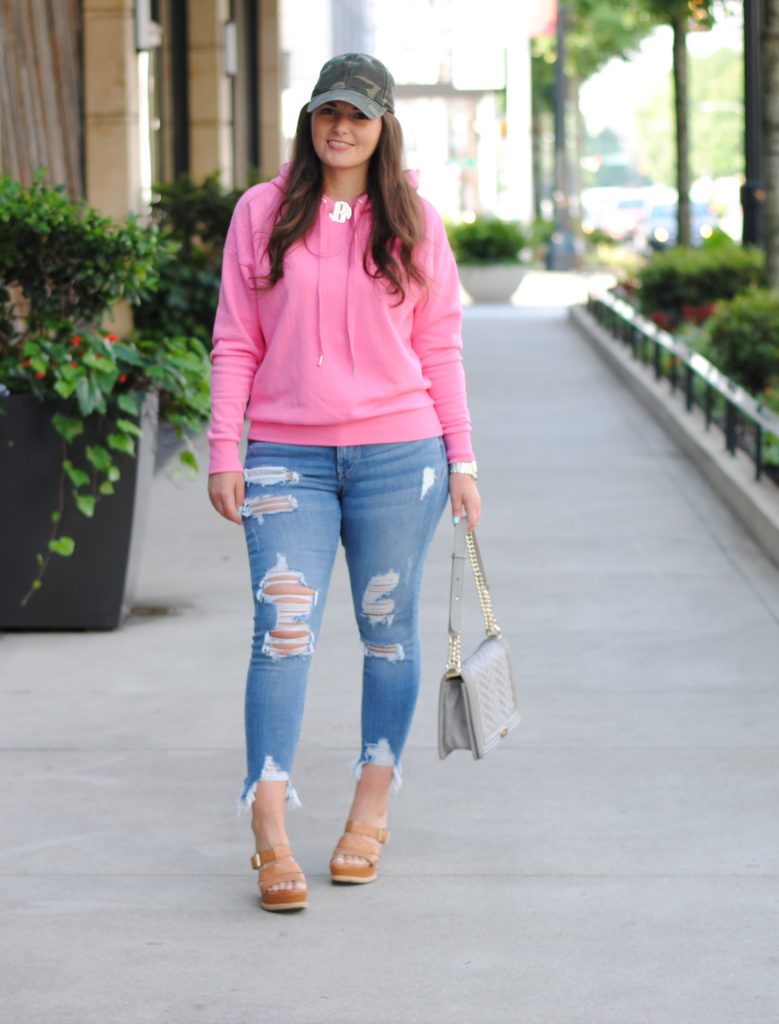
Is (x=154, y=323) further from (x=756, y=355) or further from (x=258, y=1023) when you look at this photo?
(x=258, y=1023)

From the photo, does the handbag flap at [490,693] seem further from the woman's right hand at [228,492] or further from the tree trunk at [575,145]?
the tree trunk at [575,145]

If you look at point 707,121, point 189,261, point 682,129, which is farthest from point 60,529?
point 707,121

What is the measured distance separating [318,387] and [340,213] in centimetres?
40

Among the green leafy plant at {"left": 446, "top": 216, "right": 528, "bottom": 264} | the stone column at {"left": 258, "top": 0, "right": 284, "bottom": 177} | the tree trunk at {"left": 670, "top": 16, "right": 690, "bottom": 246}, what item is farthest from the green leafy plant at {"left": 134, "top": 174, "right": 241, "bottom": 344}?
the green leafy plant at {"left": 446, "top": 216, "right": 528, "bottom": 264}

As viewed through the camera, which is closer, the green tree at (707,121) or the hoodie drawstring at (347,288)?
the hoodie drawstring at (347,288)

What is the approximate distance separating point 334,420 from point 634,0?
65.0ft

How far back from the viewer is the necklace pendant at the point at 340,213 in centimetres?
429

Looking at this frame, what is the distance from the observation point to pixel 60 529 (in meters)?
7.00

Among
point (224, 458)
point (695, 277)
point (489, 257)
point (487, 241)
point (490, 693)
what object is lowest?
point (490, 693)

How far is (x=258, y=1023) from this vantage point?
3.70 metres

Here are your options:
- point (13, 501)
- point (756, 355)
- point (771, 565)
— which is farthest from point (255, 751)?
point (756, 355)

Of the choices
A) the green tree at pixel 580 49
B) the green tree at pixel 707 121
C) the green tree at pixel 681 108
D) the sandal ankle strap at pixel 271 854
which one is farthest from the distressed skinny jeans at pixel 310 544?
the green tree at pixel 707 121

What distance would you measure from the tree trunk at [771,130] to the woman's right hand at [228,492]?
12.1m

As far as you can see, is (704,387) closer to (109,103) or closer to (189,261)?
(189,261)
